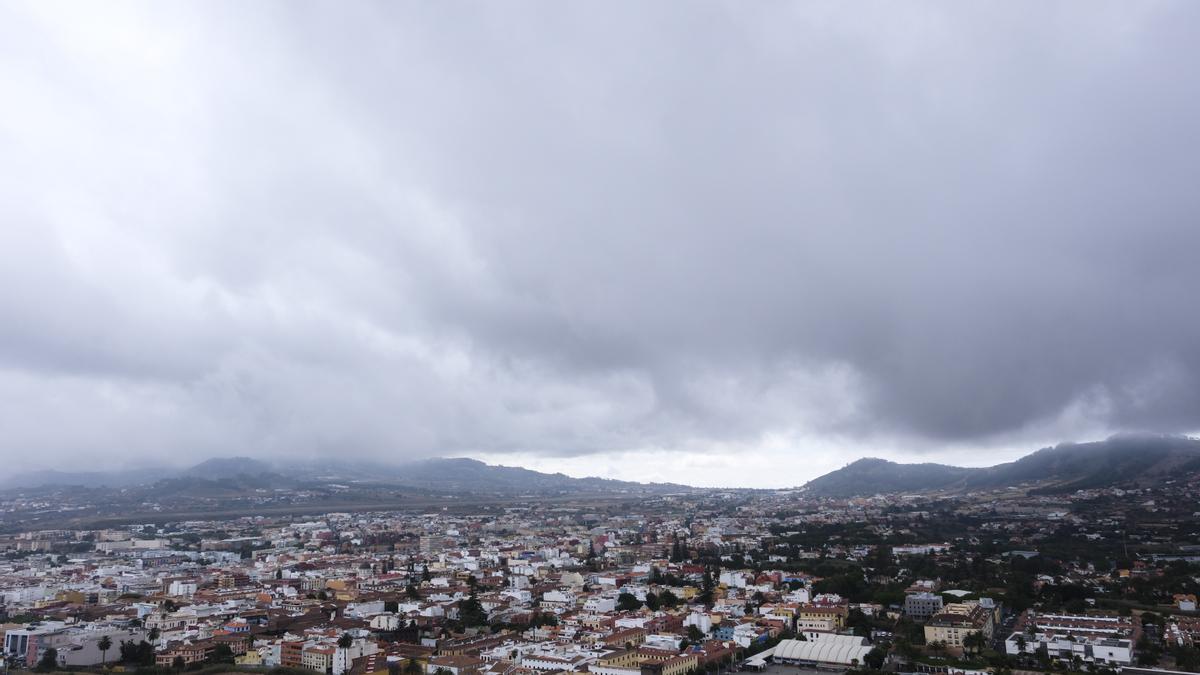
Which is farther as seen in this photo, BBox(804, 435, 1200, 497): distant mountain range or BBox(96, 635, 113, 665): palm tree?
BBox(804, 435, 1200, 497): distant mountain range

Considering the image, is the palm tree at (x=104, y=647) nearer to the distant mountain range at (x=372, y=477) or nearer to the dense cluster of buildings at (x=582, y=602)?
the dense cluster of buildings at (x=582, y=602)

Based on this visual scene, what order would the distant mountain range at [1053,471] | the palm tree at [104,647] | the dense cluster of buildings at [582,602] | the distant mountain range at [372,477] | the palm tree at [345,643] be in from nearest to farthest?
the palm tree at [345,643]
the dense cluster of buildings at [582,602]
the palm tree at [104,647]
the distant mountain range at [1053,471]
the distant mountain range at [372,477]

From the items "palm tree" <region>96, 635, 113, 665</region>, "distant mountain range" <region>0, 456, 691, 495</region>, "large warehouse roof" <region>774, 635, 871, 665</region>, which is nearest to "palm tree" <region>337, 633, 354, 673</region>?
"palm tree" <region>96, 635, 113, 665</region>

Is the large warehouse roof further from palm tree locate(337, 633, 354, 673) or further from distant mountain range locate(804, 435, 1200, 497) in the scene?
distant mountain range locate(804, 435, 1200, 497)

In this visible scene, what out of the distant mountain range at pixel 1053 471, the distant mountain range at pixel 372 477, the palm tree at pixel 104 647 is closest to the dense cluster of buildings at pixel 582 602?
the palm tree at pixel 104 647

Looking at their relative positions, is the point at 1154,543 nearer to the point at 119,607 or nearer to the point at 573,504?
the point at 119,607

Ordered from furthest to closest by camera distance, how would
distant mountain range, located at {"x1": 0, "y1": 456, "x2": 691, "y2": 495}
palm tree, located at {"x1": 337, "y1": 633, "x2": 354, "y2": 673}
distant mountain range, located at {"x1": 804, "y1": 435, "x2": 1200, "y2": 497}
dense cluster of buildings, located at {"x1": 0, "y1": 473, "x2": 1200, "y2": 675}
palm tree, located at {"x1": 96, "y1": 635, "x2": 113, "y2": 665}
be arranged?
distant mountain range, located at {"x1": 0, "y1": 456, "x2": 691, "y2": 495}, distant mountain range, located at {"x1": 804, "y1": 435, "x2": 1200, "y2": 497}, palm tree, located at {"x1": 96, "y1": 635, "x2": 113, "y2": 665}, dense cluster of buildings, located at {"x1": 0, "y1": 473, "x2": 1200, "y2": 675}, palm tree, located at {"x1": 337, "y1": 633, "x2": 354, "y2": 673}
